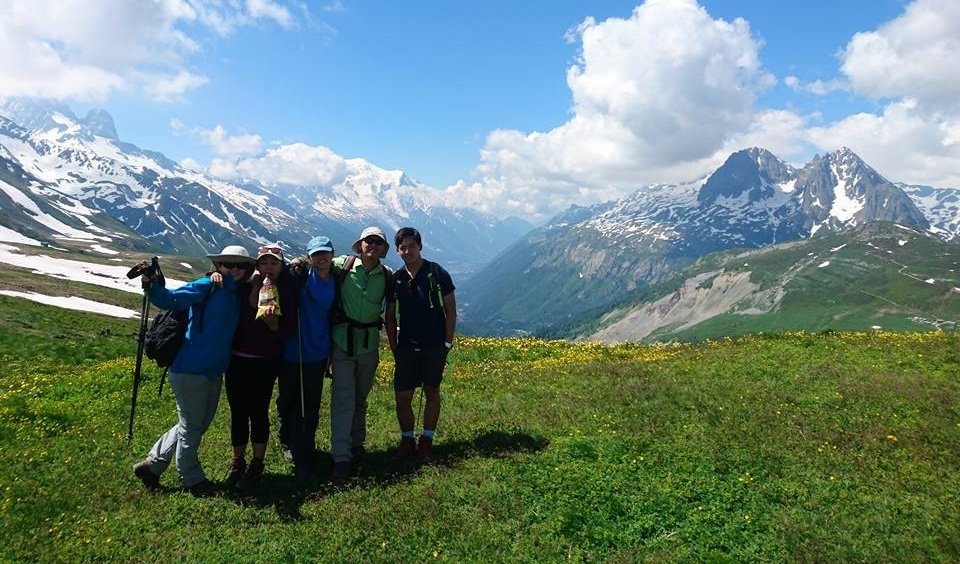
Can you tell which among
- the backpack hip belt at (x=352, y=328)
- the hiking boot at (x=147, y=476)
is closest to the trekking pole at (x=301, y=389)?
the backpack hip belt at (x=352, y=328)

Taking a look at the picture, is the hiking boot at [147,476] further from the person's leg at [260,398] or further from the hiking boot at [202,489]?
the person's leg at [260,398]

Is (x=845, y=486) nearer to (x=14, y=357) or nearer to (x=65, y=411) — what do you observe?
(x=65, y=411)

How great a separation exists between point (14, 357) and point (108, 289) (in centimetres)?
11802

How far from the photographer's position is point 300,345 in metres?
10.8

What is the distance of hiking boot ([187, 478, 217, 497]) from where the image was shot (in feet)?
34.0

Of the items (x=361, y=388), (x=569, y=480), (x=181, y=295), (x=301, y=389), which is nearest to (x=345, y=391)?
(x=361, y=388)

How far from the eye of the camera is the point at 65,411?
1502 centimetres

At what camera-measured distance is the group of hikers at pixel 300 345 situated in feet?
33.4

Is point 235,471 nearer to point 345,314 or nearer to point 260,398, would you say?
point 260,398

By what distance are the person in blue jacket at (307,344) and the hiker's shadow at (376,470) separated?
0.42 m

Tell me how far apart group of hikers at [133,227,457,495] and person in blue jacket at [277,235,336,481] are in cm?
2

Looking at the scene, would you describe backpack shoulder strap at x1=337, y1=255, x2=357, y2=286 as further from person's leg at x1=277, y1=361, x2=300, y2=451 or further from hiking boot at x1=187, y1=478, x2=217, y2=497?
hiking boot at x1=187, y1=478, x2=217, y2=497

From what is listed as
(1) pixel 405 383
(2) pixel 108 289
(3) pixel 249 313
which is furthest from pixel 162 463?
(2) pixel 108 289

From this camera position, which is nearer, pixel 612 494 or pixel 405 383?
pixel 612 494
